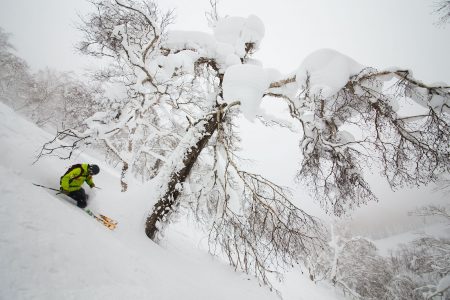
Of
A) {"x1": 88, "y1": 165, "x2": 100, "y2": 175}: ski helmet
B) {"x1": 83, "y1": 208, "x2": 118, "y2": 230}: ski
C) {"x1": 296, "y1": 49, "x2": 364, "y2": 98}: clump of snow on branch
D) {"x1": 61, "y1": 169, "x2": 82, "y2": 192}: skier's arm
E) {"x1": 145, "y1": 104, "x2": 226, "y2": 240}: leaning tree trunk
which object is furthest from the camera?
{"x1": 88, "y1": 165, "x2": 100, "y2": 175}: ski helmet

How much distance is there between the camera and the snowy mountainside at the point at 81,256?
7.91 ft

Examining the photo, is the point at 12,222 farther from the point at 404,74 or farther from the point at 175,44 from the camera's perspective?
the point at 404,74

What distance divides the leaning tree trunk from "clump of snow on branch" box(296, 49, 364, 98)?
2.21 m

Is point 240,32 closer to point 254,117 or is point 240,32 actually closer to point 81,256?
point 254,117

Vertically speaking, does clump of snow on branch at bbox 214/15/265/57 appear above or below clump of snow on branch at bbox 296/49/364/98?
above

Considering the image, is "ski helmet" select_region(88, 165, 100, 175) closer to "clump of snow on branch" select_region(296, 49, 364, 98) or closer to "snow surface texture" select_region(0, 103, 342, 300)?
"snow surface texture" select_region(0, 103, 342, 300)

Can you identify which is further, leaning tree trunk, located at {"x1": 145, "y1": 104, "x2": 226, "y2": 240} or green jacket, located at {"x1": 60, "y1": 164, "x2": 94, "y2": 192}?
leaning tree trunk, located at {"x1": 145, "y1": 104, "x2": 226, "y2": 240}

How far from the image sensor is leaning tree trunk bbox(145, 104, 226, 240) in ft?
17.4

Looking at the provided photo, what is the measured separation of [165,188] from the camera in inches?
208

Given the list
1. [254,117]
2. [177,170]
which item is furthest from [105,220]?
[254,117]

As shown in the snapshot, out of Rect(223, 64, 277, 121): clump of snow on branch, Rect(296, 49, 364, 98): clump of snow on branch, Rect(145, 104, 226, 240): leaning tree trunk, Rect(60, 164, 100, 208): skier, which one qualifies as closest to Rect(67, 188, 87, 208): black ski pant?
Rect(60, 164, 100, 208): skier

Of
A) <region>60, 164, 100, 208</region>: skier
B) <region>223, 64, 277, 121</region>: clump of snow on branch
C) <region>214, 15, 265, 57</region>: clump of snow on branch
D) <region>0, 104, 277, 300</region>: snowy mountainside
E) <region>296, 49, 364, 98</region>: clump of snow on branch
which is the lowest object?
<region>0, 104, 277, 300</region>: snowy mountainside

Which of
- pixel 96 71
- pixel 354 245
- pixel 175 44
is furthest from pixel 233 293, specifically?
pixel 354 245

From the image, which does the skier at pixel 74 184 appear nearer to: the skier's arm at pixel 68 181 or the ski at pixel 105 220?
the skier's arm at pixel 68 181
